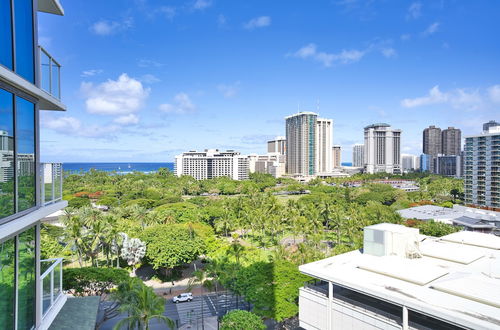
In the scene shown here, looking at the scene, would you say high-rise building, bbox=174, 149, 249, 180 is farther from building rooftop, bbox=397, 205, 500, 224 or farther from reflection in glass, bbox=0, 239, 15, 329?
reflection in glass, bbox=0, 239, 15, 329

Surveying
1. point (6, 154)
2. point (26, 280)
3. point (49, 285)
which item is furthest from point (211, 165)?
point (6, 154)

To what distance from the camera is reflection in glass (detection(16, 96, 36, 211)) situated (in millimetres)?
7398

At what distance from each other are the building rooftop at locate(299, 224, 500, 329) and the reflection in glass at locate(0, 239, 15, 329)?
637 inches

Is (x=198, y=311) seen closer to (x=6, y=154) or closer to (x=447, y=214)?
(x=6, y=154)

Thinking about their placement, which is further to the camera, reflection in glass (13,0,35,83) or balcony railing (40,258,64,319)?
balcony railing (40,258,64,319)

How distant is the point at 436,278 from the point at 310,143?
149749 mm

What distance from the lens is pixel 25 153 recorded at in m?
7.77

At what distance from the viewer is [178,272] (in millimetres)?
37250

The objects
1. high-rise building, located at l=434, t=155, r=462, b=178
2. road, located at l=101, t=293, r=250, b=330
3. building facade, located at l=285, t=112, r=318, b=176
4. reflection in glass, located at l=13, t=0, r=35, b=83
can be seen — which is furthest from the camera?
building facade, located at l=285, t=112, r=318, b=176

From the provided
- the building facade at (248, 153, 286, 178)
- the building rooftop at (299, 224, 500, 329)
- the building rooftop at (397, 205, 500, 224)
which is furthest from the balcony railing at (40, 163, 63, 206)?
the building facade at (248, 153, 286, 178)

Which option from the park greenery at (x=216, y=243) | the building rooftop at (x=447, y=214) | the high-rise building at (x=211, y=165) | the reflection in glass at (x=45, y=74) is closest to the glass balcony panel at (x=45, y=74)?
the reflection in glass at (x=45, y=74)

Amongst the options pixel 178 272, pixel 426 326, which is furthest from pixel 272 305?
pixel 178 272

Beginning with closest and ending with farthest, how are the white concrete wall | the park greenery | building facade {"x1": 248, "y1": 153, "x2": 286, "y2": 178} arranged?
the white concrete wall < the park greenery < building facade {"x1": 248, "y1": 153, "x2": 286, "y2": 178}

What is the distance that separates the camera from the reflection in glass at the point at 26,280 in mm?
7691
